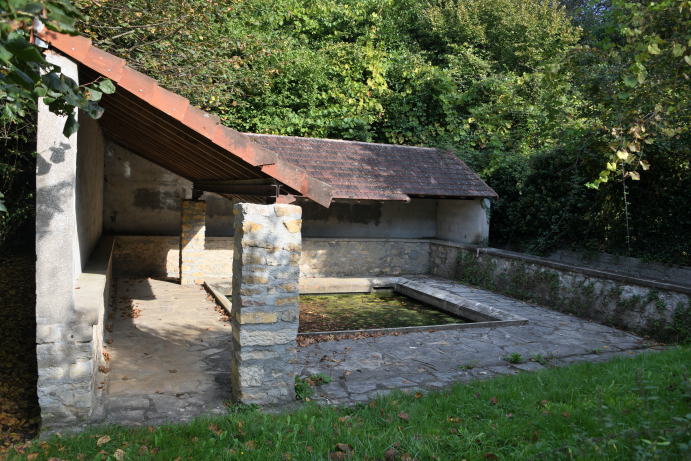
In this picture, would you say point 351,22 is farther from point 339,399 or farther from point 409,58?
point 339,399

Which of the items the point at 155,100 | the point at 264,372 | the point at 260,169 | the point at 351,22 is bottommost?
the point at 264,372

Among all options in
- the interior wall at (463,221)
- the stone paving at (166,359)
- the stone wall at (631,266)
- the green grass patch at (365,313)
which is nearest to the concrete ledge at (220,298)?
the stone paving at (166,359)

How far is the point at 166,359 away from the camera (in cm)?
584

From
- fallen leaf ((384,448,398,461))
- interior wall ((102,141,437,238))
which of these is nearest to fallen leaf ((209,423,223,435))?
fallen leaf ((384,448,398,461))

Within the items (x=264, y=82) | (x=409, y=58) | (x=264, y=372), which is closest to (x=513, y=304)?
(x=264, y=372)

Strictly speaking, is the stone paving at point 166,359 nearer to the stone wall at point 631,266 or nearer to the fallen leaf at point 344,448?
the fallen leaf at point 344,448

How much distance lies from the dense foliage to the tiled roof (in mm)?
1147

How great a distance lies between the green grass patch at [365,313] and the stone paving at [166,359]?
1.71 m

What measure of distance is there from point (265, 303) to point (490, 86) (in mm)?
12623

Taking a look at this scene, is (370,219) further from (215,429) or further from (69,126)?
(69,126)

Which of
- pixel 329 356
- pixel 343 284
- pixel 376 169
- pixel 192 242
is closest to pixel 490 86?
pixel 376 169

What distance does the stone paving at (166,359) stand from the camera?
173 inches

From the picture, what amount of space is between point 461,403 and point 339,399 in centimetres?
118

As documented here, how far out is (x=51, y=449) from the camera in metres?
3.41
